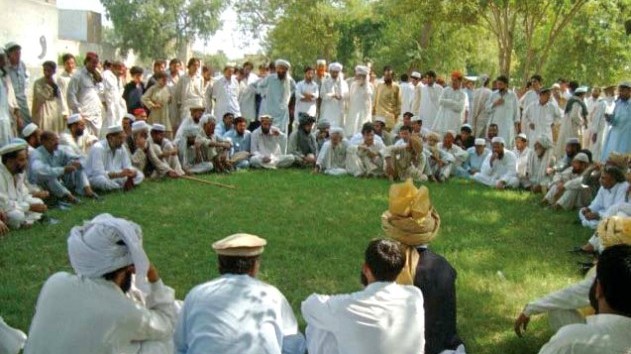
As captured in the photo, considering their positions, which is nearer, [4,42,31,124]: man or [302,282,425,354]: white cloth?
[302,282,425,354]: white cloth

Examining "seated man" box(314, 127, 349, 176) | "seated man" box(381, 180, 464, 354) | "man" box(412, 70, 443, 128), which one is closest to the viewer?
"seated man" box(381, 180, 464, 354)

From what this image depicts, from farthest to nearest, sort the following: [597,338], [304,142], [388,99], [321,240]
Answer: [388,99] < [304,142] < [321,240] < [597,338]

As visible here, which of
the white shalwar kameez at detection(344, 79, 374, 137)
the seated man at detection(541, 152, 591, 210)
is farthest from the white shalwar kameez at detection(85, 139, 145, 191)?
the seated man at detection(541, 152, 591, 210)

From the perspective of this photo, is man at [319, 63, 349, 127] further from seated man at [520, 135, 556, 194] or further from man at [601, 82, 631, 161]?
man at [601, 82, 631, 161]

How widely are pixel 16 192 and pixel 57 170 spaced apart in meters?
0.94

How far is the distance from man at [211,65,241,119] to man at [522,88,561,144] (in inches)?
235

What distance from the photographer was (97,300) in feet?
9.66

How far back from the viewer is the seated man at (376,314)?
10.3 ft

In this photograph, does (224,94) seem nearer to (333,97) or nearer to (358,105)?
(333,97)

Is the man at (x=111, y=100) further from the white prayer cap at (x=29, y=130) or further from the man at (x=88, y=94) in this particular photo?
the white prayer cap at (x=29, y=130)

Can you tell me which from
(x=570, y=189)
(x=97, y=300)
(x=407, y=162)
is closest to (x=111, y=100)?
(x=407, y=162)

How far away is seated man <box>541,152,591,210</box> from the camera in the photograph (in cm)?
921

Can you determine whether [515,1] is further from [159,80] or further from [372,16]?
[372,16]

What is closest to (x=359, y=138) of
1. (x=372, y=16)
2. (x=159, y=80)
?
(x=159, y=80)
